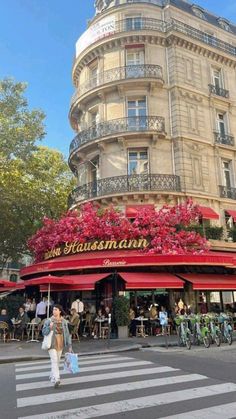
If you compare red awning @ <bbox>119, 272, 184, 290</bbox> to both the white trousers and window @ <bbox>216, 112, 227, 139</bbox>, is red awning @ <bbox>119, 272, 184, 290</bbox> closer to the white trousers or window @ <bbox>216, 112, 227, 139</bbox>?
the white trousers

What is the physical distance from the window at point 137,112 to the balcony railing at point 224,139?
4.07 metres

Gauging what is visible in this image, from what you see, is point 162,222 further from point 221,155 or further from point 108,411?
point 108,411

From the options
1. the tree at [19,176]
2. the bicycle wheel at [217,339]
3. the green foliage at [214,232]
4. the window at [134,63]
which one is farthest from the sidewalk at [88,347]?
the window at [134,63]

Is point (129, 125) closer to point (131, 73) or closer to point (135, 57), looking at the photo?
point (131, 73)

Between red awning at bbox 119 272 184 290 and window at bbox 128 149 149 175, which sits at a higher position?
window at bbox 128 149 149 175

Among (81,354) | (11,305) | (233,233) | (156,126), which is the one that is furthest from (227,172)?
(81,354)

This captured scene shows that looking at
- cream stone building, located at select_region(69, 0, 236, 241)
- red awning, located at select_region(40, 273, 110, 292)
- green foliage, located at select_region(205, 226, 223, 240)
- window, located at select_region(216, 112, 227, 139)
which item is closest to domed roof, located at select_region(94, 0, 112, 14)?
cream stone building, located at select_region(69, 0, 236, 241)

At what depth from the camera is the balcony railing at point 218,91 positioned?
2192cm

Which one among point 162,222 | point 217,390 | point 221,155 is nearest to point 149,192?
point 162,222

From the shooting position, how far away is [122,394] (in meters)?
6.08

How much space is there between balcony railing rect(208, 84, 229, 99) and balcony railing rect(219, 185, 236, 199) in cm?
540

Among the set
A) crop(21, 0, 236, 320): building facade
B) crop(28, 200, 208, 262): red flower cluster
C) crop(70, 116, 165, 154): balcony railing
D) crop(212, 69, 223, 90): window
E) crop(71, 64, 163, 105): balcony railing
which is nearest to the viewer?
crop(28, 200, 208, 262): red flower cluster

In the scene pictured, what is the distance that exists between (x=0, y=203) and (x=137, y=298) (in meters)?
9.32

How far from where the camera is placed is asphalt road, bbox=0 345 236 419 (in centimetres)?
517
